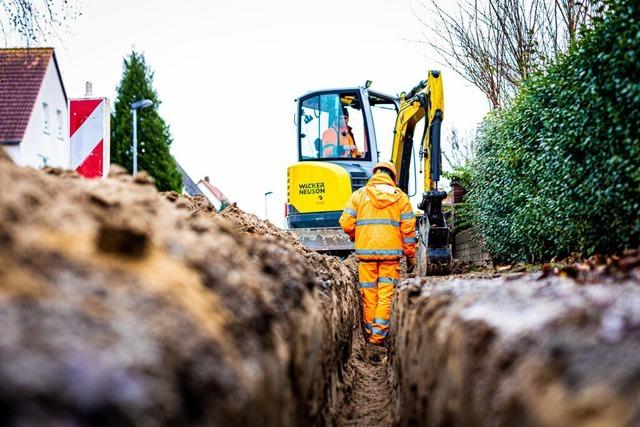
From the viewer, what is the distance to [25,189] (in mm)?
2154

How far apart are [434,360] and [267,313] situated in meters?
0.77

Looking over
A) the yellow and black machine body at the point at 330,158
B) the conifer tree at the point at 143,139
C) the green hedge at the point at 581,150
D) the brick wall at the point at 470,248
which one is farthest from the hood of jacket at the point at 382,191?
the conifer tree at the point at 143,139

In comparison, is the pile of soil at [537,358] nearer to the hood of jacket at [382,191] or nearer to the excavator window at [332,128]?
the hood of jacket at [382,191]

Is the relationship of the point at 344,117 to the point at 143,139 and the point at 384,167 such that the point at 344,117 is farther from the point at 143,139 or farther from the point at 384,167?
the point at 143,139

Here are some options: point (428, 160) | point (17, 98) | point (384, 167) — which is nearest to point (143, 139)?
point (17, 98)

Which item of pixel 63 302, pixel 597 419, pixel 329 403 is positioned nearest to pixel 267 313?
pixel 63 302

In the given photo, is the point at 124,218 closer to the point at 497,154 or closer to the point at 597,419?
the point at 597,419

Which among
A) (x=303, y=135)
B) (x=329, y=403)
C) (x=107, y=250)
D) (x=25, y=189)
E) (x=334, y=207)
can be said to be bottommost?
(x=329, y=403)

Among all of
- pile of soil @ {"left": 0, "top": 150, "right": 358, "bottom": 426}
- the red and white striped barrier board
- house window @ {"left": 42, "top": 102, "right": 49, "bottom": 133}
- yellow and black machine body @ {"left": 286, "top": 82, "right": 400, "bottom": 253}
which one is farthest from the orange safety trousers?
house window @ {"left": 42, "top": 102, "right": 49, "bottom": 133}

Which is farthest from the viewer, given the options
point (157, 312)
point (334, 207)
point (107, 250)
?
point (334, 207)

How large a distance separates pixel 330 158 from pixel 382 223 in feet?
16.6

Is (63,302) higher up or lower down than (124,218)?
lower down

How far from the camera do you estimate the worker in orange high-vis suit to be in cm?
810

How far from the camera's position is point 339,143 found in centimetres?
1300
